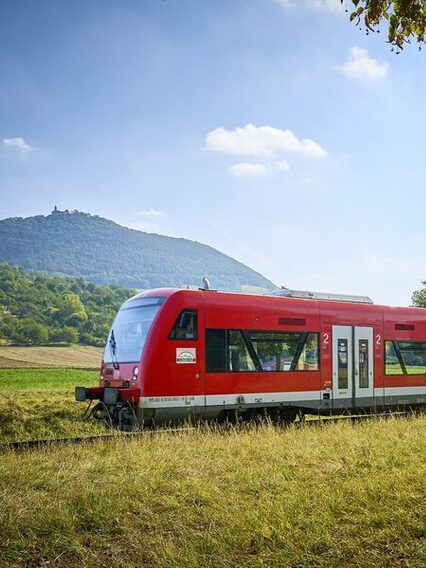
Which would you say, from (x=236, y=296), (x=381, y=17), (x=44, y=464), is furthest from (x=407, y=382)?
(x=381, y=17)

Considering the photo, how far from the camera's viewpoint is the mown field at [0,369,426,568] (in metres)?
5.75

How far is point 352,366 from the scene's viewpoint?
17609 mm

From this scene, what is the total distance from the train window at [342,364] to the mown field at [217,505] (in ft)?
19.6

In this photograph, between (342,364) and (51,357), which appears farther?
(51,357)

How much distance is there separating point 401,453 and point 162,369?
212 inches

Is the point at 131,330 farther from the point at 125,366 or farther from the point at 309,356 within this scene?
the point at 309,356

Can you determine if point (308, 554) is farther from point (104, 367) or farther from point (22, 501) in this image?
point (104, 367)

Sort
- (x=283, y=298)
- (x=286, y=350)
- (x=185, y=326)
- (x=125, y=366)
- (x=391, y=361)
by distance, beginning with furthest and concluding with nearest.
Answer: (x=391, y=361) < (x=283, y=298) < (x=286, y=350) < (x=125, y=366) < (x=185, y=326)

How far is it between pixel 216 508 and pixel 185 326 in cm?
737

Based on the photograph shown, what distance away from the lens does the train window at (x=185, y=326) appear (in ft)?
45.9

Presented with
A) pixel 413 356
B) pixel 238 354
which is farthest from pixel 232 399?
pixel 413 356

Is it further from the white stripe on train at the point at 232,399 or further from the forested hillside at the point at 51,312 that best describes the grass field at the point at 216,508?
the forested hillside at the point at 51,312

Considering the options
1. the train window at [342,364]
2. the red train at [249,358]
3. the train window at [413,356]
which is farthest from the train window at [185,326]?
the train window at [413,356]

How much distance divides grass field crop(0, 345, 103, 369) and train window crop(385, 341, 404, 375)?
35.9 m
